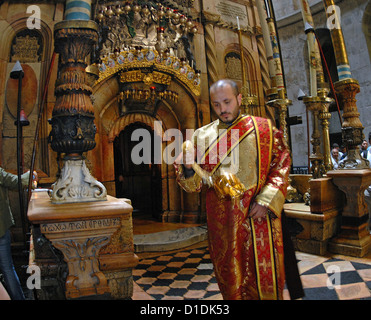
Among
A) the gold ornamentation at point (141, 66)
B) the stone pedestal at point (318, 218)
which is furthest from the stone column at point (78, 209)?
the gold ornamentation at point (141, 66)

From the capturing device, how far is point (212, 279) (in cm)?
352

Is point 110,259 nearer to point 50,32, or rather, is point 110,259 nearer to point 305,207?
point 305,207

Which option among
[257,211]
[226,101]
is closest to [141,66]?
[226,101]

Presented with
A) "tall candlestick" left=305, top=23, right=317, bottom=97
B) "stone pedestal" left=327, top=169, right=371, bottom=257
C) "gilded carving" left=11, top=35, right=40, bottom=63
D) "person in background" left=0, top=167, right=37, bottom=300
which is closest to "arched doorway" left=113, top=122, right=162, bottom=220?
"gilded carving" left=11, top=35, right=40, bottom=63

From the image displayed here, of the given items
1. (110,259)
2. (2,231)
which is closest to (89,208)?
(110,259)

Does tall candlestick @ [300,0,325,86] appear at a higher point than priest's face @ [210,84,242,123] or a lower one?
higher

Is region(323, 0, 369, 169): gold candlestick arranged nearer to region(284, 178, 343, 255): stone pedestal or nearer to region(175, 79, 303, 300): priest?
region(284, 178, 343, 255): stone pedestal

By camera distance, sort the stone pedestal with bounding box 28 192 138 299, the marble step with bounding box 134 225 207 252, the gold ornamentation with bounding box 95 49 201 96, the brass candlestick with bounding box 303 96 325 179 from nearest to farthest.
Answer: the stone pedestal with bounding box 28 192 138 299 → the brass candlestick with bounding box 303 96 325 179 → the marble step with bounding box 134 225 207 252 → the gold ornamentation with bounding box 95 49 201 96

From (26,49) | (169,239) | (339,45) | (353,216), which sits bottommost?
(169,239)

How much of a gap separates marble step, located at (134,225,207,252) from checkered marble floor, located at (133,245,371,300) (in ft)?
1.90

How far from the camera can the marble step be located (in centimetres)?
514

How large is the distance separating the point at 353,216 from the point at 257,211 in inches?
116

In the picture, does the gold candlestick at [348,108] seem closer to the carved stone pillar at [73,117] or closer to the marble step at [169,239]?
the marble step at [169,239]

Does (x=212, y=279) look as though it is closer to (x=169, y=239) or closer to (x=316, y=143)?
(x=169, y=239)
